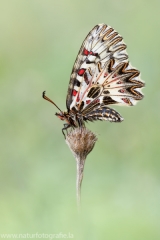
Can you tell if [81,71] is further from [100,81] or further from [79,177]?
[79,177]

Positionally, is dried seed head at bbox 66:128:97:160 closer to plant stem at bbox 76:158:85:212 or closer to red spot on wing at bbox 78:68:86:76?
plant stem at bbox 76:158:85:212

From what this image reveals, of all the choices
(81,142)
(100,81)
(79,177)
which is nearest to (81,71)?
(100,81)

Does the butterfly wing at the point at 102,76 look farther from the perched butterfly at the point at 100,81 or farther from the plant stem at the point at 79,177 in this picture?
the plant stem at the point at 79,177

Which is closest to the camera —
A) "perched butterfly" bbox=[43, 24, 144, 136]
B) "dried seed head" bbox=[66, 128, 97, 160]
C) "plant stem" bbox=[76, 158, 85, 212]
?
"plant stem" bbox=[76, 158, 85, 212]

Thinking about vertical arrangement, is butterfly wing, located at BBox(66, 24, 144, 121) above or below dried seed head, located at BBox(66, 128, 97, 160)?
above

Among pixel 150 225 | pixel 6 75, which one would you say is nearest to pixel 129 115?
pixel 6 75

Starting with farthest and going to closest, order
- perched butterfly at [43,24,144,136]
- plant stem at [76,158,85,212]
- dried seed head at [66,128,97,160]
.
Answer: perched butterfly at [43,24,144,136] < dried seed head at [66,128,97,160] < plant stem at [76,158,85,212]

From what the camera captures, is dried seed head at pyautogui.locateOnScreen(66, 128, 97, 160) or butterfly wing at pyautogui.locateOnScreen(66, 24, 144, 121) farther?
butterfly wing at pyautogui.locateOnScreen(66, 24, 144, 121)

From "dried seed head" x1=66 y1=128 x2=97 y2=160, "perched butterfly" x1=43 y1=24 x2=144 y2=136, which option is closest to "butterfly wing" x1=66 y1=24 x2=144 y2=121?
"perched butterfly" x1=43 y1=24 x2=144 y2=136
